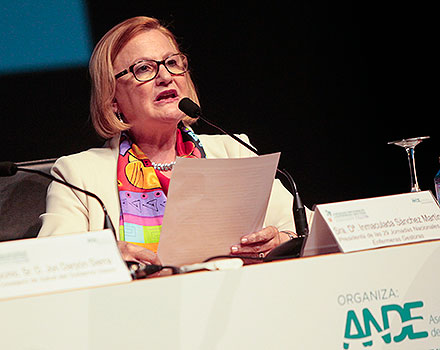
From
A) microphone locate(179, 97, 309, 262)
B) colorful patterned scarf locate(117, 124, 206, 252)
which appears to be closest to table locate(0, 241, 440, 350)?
microphone locate(179, 97, 309, 262)

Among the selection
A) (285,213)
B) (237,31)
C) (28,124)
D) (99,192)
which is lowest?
(285,213)

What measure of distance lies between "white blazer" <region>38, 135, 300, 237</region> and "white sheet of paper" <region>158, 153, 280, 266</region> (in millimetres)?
408

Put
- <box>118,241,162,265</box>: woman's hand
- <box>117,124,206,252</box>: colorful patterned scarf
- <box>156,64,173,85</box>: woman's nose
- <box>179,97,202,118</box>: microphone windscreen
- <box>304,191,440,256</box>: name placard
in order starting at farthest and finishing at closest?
<box>156,64,173,85</box>: woman's nose < <box>117,124,206,252</box>: colorful patterned scarf < <box>179,97,202,118</box>: microphone windscreen < <box>118,241,162,265</box>: woman's hand < <box>304,191,440,256</box>: name placard

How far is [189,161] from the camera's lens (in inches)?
43.9

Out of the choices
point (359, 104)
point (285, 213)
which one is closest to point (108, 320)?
point (285, 213)

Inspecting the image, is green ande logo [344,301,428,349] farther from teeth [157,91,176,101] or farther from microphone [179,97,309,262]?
teeth [157,91,176,101]

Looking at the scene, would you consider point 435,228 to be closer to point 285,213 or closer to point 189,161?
point 189,161

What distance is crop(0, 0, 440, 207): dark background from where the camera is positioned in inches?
96.3

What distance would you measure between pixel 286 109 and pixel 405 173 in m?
0.66

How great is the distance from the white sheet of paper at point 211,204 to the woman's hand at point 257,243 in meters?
0.02

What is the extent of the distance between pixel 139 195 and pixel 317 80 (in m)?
1.27

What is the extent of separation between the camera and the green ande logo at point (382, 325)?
777 mm

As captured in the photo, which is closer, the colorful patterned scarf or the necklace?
the colorful patterned scarf

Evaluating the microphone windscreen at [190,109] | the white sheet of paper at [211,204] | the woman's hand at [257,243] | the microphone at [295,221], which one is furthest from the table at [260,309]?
the microphone windscreen at [190,109]
